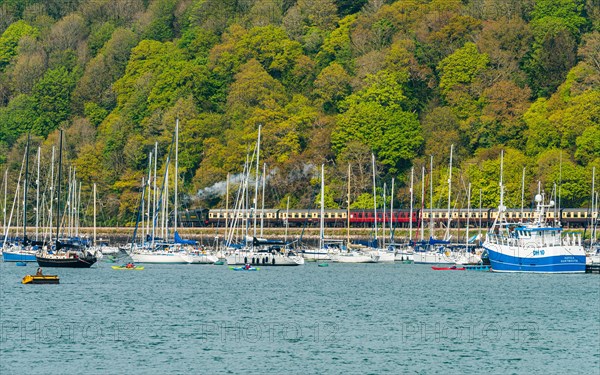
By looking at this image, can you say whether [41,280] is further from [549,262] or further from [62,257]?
[549,262]

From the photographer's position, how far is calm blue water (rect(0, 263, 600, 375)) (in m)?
54.2

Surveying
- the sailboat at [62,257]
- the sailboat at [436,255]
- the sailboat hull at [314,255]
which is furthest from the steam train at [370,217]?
the sailboat at [62,257]

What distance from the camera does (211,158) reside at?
575ft

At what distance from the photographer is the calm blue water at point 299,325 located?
54219mm

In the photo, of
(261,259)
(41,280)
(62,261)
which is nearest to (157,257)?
(261,259)

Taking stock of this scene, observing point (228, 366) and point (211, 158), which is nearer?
point (228, 366)

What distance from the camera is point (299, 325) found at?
65750 millimetres

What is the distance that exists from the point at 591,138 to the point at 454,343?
98731mm

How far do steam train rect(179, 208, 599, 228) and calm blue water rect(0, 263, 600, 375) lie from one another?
4590cm

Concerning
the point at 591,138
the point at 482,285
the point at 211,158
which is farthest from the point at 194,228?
the point at 482,285

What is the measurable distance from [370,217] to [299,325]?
86420mm

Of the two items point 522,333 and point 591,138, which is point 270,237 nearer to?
point 591,138

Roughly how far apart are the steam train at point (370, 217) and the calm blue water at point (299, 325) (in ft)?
151

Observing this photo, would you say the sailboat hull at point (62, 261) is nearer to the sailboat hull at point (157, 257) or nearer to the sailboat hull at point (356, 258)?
the sailboat hull at point (157, 257)
